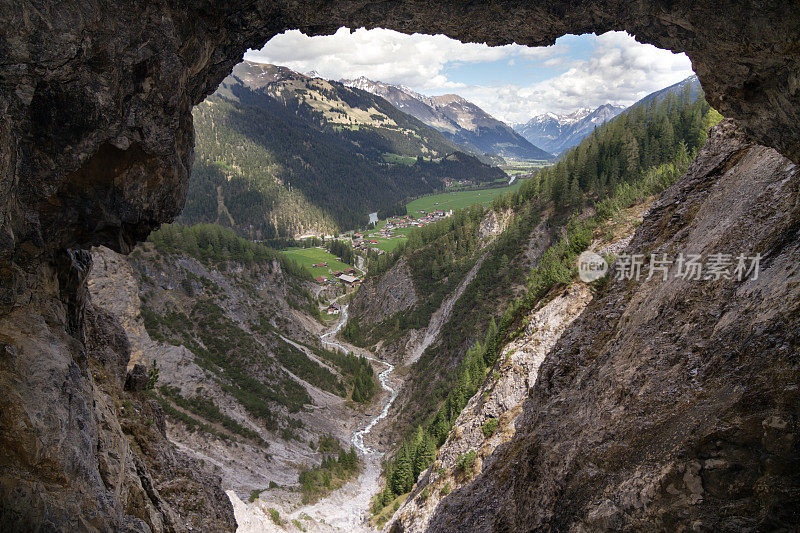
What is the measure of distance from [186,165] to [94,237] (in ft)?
13.3

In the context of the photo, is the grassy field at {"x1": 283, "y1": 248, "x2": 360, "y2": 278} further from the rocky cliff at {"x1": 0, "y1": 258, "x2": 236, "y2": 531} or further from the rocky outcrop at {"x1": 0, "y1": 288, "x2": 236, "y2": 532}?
the rocky outcrop at {"x1": 0, "y1": 288, "x2": 236, "y2": 532}

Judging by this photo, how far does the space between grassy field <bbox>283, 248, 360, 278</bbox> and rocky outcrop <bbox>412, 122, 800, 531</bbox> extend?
498 ft

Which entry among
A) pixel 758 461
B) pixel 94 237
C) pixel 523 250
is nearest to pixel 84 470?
pixel 94 237

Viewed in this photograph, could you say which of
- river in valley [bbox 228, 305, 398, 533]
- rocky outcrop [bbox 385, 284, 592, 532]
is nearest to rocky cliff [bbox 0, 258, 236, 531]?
rocky outcrop [bbox 385, 284, 592, 532]

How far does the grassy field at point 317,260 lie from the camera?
16562 cm

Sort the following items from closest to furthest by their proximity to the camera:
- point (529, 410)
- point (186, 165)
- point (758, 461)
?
point (758, 461)
point (186, 165)
point (529, 410)

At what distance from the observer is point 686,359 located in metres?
8.14

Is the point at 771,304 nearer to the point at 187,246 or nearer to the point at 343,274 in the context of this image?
the point at 187,246

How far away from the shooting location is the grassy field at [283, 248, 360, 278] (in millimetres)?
165625

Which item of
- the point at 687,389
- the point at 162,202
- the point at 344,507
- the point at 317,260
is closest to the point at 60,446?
the point at 162,202

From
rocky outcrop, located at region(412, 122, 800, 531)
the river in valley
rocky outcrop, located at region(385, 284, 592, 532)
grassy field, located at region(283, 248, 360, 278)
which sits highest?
rocky outcrop, located at region(412, 122, 800, 531)

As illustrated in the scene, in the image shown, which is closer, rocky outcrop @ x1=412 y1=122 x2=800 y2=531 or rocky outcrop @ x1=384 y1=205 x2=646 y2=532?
rocky outcrop @ x1=412 y1=122 x2=800 y2=531

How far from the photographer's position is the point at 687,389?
25.1 ft

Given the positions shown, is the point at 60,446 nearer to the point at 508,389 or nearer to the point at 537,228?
the point at 508,389
